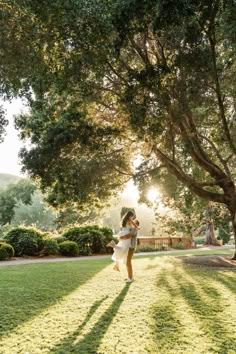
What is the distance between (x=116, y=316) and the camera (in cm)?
601

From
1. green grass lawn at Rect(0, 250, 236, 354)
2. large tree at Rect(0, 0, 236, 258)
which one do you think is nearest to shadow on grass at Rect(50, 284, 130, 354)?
green grass lawn at Rect(0, 250, 236, 354)

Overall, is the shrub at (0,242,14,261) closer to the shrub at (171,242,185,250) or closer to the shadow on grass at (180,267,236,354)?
the shadow on grass at (180,267,236,354)

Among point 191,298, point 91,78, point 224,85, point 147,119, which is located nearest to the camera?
point 191,298

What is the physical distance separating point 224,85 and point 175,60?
3060 mm

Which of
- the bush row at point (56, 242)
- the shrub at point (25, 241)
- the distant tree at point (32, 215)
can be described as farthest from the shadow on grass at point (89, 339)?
the distant tree at point (32, 215)

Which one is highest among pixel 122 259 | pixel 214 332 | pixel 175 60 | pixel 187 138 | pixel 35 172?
pixel 175 60

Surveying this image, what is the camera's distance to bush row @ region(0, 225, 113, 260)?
18.2 metres

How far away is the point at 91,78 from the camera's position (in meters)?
11.9

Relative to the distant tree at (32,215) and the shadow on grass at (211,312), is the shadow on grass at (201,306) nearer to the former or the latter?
the shadow on grass at (211,312)

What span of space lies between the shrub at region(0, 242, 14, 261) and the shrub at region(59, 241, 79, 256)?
3.00m

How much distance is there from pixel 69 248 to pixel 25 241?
8.33 ft

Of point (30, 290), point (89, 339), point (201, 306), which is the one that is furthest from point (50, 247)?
point (89, 339)

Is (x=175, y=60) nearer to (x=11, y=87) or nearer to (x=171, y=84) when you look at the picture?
(x=171, y=84)

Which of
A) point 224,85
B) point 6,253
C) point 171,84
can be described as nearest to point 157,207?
point 6,253
